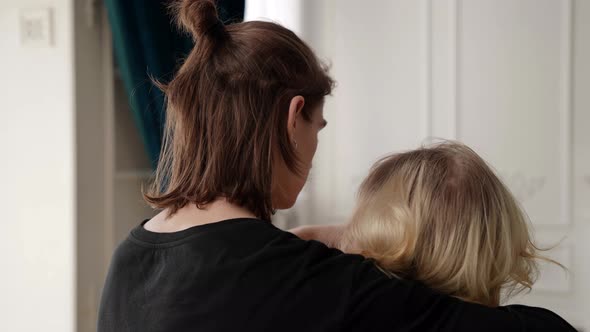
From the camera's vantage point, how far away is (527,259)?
3.44ft

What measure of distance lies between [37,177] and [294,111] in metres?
1.76

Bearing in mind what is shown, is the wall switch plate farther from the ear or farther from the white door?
the ear

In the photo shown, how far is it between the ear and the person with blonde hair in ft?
0.62

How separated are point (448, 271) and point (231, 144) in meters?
0.35

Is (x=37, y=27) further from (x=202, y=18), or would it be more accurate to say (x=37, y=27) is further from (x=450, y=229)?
(x=450, y=229)

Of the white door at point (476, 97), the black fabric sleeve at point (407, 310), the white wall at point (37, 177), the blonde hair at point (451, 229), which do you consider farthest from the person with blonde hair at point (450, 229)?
the white wall at point (37, 177)

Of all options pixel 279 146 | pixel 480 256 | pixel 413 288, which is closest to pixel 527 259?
pixel 480 256

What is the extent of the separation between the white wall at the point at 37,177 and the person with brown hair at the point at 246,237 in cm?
146

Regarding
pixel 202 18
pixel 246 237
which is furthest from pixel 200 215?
pixel 202 18

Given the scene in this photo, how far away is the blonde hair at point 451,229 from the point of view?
3.12ft

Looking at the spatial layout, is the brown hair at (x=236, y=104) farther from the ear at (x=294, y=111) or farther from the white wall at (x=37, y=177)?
the white wall at (x=37, y=177)

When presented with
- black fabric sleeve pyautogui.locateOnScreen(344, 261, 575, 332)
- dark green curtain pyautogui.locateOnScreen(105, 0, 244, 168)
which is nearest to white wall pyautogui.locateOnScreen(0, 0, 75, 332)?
dark green curtain pyautogui.locateOnScreen(105, 0, 244, 168)

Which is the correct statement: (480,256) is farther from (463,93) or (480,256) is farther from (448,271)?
(463,93)

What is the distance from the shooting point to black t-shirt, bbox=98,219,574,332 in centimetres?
78
